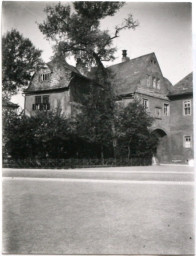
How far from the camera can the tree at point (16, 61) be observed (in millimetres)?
6758

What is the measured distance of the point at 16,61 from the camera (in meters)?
7.21

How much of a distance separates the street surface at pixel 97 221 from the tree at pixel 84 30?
406cm

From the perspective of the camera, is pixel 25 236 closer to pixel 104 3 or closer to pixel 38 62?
pixel 38 62

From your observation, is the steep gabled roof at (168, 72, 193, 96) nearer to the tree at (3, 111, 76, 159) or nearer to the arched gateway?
the arched gateway

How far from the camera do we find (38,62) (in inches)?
303

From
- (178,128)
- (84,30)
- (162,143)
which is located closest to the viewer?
(84,30)

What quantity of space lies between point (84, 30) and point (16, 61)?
16.9 feet

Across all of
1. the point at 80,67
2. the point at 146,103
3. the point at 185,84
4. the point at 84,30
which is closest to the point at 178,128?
the point at 146,103

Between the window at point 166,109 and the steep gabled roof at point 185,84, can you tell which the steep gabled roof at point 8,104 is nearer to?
the steep gabled roof at point 185,84

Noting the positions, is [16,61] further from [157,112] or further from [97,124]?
[157,112]

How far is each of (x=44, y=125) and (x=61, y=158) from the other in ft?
6.48

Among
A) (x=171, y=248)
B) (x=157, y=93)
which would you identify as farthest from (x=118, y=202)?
(x=157, y=93)

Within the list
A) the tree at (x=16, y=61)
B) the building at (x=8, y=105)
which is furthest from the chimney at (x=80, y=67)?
the tree at (x=16, y=61)

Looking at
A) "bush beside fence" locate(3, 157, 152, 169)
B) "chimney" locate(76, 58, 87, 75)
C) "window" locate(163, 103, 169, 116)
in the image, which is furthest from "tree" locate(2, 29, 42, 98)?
"window" locate(163, 103, 169, 116)
